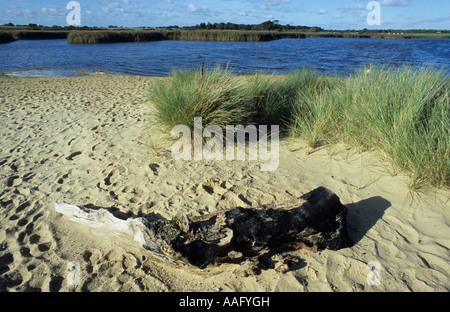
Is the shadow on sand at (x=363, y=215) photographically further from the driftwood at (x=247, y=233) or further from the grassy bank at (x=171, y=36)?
the grassy bank at (x=171, y=36)

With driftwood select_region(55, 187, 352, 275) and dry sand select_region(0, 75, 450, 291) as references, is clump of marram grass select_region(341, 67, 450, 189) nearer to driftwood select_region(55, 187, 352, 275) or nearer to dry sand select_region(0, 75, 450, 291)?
dry sand select_region(0, 75, 450, 291)

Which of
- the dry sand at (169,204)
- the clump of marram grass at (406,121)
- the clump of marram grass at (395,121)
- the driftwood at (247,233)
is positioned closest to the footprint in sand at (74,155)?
the dry sand at (169,204)

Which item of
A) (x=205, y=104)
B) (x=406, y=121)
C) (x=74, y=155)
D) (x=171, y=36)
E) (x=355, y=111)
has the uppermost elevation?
(x=171, y=36)

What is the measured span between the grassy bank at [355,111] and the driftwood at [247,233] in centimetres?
135

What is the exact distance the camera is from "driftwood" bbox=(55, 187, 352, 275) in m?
2.26

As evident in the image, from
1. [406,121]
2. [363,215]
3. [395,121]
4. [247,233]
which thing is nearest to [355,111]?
[395,121]

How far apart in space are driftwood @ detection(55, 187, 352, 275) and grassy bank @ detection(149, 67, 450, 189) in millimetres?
1346

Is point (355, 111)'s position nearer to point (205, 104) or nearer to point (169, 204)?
point (205, 104)

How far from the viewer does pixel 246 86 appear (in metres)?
5.25

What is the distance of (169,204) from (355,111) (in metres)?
2.94

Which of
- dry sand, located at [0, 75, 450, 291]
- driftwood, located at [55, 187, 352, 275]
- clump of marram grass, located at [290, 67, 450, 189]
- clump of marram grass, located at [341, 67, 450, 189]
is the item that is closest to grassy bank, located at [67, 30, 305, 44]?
dry sand, located at [0, 75, 450, 291]

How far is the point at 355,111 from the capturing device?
14.1ft

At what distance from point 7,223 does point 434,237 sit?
406cm
